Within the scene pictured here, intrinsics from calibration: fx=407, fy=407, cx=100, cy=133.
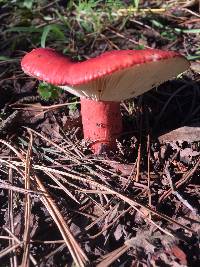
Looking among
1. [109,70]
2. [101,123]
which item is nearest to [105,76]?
[109,70]

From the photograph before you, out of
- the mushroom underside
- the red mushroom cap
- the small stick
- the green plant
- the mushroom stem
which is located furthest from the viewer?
the green plant

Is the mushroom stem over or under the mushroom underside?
under

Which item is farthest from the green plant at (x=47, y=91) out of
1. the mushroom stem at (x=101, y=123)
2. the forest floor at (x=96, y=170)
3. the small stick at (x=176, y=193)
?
the small stick at (x=176, y=193)

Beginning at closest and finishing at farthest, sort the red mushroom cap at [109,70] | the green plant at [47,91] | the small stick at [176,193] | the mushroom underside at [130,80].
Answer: the red mushroom cap at [109,70] < the mushroom underside at [130,80] < the small stick at [176,193] < the green plant at [47,91]

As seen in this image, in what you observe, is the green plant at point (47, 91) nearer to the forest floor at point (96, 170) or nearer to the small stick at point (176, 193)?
the forest floor at point (96, 170)

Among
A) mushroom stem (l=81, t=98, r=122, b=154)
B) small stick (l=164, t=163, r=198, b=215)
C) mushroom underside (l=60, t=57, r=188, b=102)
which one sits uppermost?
mushroom underside (l=60, t=57, r=188, b=102)

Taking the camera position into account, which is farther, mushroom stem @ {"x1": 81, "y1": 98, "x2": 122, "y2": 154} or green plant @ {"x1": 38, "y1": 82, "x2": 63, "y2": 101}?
green plant @ {"x1": 38, "y1": 82, "x2": 63, "y2": 101}

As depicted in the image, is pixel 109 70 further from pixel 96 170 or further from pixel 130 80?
pixel 96 170

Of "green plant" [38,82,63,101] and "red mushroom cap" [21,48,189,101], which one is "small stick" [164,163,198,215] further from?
"green plant" [38,82,63,101]

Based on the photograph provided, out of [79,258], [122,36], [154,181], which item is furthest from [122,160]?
[122,36]

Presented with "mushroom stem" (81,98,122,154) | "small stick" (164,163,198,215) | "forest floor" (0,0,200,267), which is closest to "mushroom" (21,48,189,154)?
"mushroom stem" (81,98,122,154)
